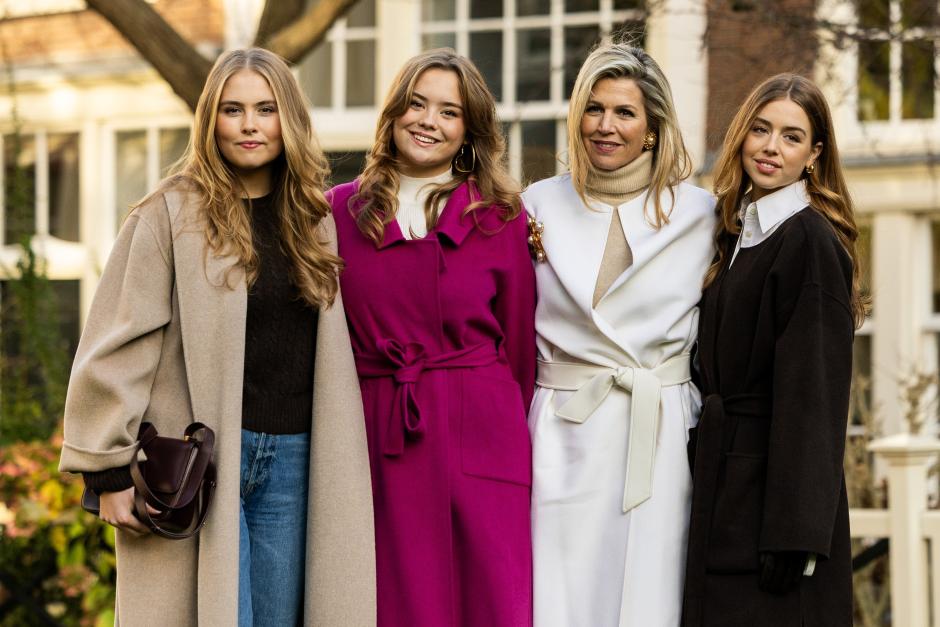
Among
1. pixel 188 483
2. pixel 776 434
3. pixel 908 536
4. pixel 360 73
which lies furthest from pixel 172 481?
pixel 360 73

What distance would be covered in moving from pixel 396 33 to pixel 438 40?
1.09ft

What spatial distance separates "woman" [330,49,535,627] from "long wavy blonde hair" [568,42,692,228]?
26 centimetres

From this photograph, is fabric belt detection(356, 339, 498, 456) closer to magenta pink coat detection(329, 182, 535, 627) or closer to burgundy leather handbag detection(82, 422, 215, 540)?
magenta pink coat detection(329, 182, 535, 627)

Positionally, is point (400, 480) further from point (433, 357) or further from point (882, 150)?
point (882, 150)

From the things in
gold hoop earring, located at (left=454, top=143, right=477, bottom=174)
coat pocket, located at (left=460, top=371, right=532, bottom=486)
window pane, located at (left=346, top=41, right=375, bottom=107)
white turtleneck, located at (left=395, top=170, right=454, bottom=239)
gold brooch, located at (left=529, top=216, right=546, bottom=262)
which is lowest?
coat pocket, located at (left=460, top=371, right=532, bottom=486)

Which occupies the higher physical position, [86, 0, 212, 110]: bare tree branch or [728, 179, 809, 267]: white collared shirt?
[86, 0, 212, 110]: bare tree branch

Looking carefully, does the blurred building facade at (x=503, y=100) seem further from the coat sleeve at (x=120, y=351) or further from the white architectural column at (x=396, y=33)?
the coat sleeve at (x=120, y=351)

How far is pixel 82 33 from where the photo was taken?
11148 millimetres

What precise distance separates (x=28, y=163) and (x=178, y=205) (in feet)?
27.0

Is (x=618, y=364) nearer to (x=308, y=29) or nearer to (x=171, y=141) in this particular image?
(x=308, y=29)

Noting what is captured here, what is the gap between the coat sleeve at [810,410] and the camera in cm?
359

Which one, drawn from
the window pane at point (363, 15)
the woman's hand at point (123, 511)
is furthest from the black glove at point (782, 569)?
the window pane at point (363, 15)

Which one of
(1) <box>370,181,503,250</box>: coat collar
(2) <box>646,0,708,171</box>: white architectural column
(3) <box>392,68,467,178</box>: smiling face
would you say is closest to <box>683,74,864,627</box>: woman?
(1) <box>370,181,503,250</box>: coat collar

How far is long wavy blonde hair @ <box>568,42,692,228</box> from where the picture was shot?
4086 millimetres
